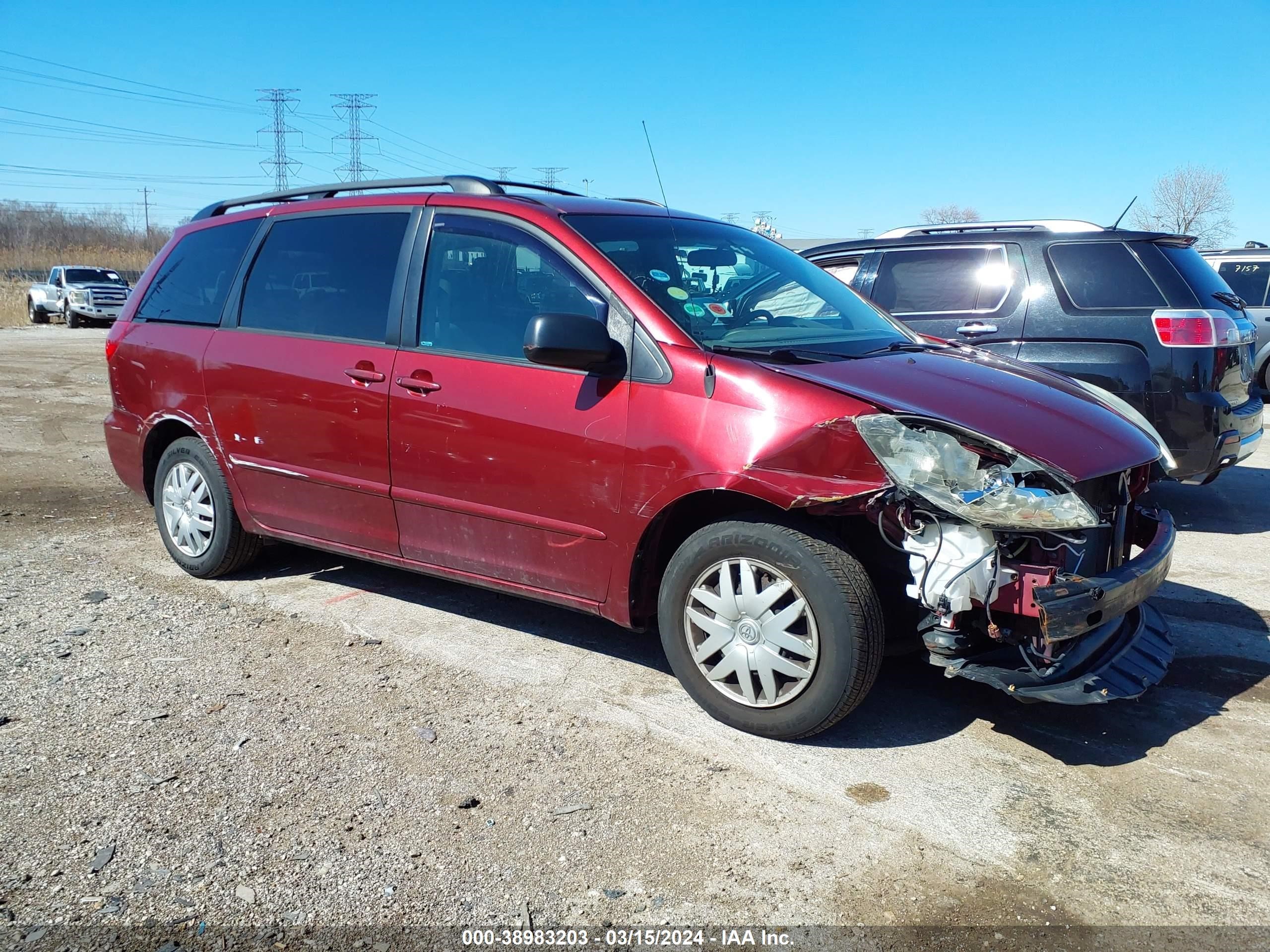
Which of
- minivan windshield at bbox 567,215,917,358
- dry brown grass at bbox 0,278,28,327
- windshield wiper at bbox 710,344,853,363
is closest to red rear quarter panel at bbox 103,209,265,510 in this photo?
minivan windshield at bbox 567,215,917,358

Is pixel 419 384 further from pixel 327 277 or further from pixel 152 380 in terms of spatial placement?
pixel 152 380

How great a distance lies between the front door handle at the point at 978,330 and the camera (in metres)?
6.56

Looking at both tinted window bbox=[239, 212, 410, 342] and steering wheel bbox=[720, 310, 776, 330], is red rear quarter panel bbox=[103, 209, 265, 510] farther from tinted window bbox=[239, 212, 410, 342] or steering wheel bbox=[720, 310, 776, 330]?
steering wheel bbox=[720, 310, 776, 330]

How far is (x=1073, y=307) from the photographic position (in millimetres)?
6344

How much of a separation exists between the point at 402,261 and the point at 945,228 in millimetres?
4507

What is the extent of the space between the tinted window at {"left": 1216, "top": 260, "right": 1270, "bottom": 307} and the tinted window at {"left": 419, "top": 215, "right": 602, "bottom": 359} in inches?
501

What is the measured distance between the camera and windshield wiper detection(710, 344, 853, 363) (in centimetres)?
352

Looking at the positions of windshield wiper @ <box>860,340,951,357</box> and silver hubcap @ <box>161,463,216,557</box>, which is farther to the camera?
silver hubcap @ <box>161,463,216,557</box>

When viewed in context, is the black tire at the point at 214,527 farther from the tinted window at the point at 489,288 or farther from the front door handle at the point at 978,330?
the front door handle at the point at 978,330

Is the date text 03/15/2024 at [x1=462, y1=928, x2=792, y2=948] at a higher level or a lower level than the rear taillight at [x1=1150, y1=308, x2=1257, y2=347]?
lower

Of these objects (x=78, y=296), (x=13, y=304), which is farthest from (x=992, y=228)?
(x=13, y=304)

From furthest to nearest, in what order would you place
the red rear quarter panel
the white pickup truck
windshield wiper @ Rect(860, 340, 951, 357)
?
the white pickup truck < the red rear quarter panel < windshield wiper @ Rect(860, 340, 951, 357)

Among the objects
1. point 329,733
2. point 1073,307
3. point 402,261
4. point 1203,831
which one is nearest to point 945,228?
point 1073,307

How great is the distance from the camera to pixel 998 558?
9.97ft
